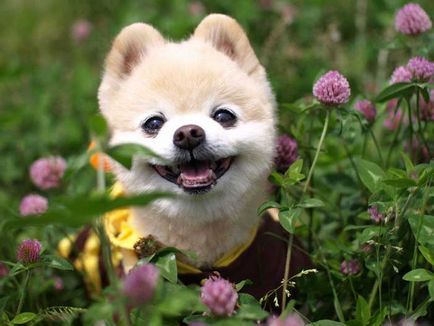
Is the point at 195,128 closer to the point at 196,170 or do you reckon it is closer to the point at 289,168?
the point at 196,170

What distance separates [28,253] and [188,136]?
488 mm

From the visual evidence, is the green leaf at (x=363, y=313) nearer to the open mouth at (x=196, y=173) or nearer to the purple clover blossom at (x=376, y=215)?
the purple clover blossom at (x=376, y=215)

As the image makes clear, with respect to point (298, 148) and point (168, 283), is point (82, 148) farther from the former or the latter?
point (168, 283)

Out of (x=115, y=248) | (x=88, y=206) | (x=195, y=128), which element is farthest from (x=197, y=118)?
(x=88, y=206)

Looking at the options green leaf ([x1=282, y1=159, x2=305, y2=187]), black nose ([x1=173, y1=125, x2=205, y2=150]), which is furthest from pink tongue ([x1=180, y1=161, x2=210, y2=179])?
green leaf ([x1=282, y1=159, x2=305, y2=187])

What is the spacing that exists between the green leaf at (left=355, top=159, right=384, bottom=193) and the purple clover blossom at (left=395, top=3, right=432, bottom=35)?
536mm

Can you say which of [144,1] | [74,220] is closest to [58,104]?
[144,1]

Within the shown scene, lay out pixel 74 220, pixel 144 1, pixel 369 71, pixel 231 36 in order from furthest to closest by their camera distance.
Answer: pixel 144 1, pixel 369 71, pixel 231 36, pixel 74 220

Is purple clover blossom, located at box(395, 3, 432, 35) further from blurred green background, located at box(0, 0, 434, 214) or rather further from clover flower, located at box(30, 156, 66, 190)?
clover flower, located at box(30, 156, 66, 190)

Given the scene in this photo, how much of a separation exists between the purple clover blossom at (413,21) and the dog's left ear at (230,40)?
19.0 inches

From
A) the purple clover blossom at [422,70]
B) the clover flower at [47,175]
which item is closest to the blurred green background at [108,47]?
the clover flower at [47,175]

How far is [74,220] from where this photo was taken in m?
1.18

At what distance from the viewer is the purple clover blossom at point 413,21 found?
225 cm

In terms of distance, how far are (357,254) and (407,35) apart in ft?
2.48
